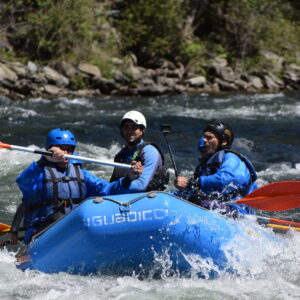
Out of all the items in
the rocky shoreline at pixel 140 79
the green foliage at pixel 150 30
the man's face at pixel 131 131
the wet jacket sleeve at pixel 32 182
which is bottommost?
the rocky shoreline at pixel 140 79

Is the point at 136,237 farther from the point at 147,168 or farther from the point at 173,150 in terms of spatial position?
the point at 173,150

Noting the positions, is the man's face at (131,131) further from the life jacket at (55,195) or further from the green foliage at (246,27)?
the green foliage at (246,27)

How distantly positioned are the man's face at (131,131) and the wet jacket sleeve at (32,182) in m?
0.79

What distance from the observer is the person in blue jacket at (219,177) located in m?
5.00

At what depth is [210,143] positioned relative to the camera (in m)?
5.25

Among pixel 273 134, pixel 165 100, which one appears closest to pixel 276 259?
pixel 273 134

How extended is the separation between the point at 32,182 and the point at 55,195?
21 centimetres

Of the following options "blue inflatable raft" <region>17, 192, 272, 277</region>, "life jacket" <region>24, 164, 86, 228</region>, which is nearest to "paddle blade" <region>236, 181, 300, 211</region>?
"blue inflatable raft" <region>17, 192, 272, 277</region>

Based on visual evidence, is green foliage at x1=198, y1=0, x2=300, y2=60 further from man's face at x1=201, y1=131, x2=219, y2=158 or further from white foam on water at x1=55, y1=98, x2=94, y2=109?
man's face at x1=201, y1=131, x2=219, y2=158

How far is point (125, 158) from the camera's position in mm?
5203

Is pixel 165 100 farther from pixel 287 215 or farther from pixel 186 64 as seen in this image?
pixel 287 215

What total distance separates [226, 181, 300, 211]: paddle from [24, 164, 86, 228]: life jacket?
4.22ft

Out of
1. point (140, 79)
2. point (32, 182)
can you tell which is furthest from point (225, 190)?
point (140, 79)

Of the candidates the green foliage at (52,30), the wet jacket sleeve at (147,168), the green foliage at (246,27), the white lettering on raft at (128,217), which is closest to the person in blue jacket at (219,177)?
the wet jacket sleeve at (147,168)
